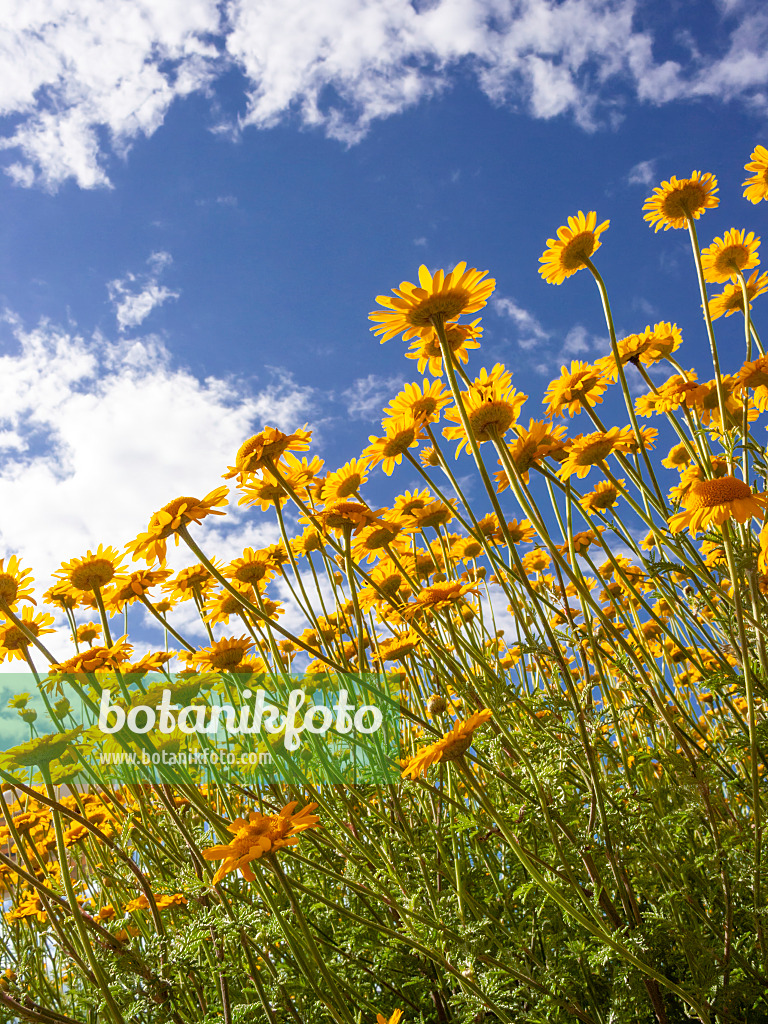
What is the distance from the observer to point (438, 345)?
8.55 feet

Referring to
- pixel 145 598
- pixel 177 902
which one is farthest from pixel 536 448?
pixel 177 902

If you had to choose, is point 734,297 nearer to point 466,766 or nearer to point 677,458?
point 677,458

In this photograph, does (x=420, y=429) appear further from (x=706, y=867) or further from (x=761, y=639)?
(x=706, y=867)

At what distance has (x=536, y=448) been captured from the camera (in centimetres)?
273

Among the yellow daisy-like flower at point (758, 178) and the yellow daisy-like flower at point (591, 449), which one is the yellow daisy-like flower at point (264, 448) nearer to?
the yellow daisy-like flower at point (591, 449)

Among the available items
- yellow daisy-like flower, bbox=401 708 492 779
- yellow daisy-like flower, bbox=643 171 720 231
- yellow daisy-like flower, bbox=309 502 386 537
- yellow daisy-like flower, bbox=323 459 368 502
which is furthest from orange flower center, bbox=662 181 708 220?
yellow daisy-like flower, bbox=401 708 492 779

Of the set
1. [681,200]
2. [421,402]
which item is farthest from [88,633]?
[681,200]

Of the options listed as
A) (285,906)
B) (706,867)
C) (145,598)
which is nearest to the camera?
(706,867)

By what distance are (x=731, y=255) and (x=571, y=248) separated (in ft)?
4.79

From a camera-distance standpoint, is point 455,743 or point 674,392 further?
point 674,392

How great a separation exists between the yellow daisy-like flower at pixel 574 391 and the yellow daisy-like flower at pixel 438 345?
0.55m

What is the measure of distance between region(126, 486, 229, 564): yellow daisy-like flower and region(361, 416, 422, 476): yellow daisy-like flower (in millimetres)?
731

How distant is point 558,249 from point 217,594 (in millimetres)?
2471

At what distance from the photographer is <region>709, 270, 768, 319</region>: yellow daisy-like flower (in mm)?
3871
